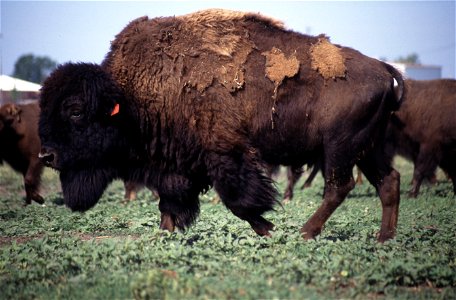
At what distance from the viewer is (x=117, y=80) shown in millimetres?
6680

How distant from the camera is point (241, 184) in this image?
21.1 ft

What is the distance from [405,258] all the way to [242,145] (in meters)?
1.93

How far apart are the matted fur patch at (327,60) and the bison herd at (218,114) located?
A: 0.01 metres

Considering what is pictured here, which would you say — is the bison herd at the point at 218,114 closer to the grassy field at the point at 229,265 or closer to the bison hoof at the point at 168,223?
the bison hoof at the point at 168,223

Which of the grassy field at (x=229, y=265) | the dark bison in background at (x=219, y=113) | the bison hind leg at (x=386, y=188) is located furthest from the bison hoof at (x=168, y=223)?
the bison hind leg at (x=386, y=188)

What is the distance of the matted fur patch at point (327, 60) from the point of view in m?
6.58

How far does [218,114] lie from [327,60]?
4.13 feet

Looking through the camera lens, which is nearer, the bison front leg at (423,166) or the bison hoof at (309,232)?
the bison hoof at (309,232)

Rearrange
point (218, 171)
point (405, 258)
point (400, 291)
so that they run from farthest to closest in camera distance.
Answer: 1. point (218, 171)
2. point (405, 258)
3. point (400, 291)

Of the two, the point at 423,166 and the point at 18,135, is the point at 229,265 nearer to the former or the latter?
the point at 423,166

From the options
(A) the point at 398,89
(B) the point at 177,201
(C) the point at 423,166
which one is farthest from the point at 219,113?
(C) the point at 423,166

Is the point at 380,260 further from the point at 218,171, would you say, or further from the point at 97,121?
the point at 97,121

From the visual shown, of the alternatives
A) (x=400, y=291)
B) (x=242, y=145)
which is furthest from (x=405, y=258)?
(x=242, y=145)

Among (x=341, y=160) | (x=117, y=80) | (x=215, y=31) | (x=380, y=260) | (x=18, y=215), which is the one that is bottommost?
(x=18, y=215)
